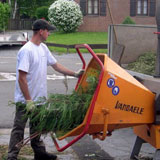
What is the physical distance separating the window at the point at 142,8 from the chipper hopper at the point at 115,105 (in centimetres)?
2922

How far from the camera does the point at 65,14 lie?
98.7 ft

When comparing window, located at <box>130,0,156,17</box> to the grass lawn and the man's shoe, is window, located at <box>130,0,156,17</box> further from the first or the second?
the man's shoe

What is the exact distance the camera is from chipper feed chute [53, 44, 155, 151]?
430 cm

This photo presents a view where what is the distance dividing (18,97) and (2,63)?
37.5 feet

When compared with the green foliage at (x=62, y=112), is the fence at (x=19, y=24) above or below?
below

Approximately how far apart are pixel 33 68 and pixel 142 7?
96.7ft

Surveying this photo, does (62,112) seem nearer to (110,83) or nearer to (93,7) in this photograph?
(110,83)

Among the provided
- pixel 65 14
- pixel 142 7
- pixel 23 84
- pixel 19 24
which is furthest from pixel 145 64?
pixel 19 24

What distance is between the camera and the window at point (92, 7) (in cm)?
3262

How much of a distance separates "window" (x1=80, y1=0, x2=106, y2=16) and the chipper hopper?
93.5 feet

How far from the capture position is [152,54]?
25.5 feet

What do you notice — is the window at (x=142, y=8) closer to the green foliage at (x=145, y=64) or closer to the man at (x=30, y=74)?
the green foliage at (x=145, y=64)

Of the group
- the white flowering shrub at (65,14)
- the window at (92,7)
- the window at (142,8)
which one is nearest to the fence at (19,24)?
the window at (92,7)

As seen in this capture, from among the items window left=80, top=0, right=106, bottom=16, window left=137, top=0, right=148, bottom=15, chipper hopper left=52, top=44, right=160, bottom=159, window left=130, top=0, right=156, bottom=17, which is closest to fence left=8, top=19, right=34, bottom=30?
window left=80, top=0, right=106, bottom=16
